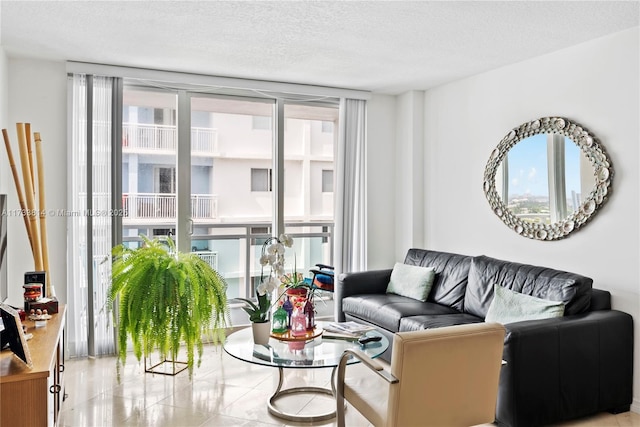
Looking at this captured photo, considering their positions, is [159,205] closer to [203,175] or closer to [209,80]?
[203,175]

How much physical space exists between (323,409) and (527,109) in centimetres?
264

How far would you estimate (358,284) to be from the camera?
4.62 meters

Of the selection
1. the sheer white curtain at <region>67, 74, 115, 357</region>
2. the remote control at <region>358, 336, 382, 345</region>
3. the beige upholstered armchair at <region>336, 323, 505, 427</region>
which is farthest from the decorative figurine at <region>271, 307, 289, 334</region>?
the sheer white curtain at <region>67, 74, 115, 357</region>

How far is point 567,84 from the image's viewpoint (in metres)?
3.58

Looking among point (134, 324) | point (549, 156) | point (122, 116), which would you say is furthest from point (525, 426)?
point (122, 116)

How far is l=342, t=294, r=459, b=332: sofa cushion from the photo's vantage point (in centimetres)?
388

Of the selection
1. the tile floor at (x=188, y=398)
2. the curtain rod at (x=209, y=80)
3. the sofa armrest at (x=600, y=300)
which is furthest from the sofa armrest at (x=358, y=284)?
the sofa armrest at (x=600, y=300)

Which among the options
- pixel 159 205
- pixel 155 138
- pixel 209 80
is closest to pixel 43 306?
pixel 159 205

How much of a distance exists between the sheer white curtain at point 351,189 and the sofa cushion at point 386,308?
Answer: 66 centimetres

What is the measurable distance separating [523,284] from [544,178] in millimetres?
809

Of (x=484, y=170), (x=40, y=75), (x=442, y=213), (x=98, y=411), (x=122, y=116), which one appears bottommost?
(x=98, y=411)

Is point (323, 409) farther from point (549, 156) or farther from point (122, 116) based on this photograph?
point (122, 116)

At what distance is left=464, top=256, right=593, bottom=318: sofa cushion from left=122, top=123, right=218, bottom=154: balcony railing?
8.55 ft

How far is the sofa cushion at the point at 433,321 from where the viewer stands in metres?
3.58
